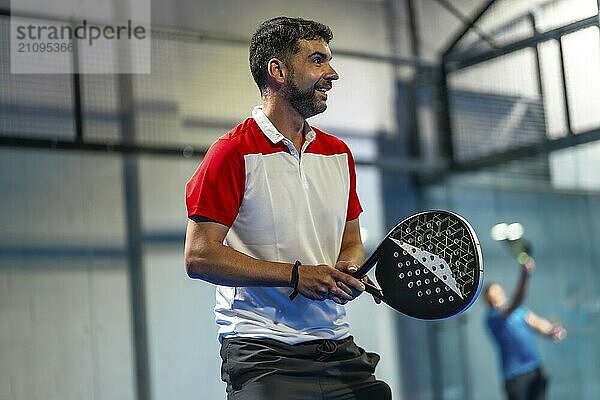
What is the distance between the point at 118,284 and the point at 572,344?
6.72ft

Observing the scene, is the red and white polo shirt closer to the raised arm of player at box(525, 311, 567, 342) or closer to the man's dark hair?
the man's dark hair

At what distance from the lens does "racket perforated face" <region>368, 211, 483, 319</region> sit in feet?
6.10

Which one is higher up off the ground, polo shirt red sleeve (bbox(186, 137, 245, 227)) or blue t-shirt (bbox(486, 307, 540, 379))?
polo shirt red sleeve (bbox(186, 137, 245, 227))

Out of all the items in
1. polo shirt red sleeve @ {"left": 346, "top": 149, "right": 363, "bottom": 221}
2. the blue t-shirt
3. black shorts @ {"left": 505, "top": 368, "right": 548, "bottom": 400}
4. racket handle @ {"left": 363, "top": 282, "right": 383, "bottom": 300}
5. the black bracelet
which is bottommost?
black shorts @ {"left": 505, "top": 368, "right": 548, "bottom": 400}

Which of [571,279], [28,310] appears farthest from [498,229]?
[28,310]

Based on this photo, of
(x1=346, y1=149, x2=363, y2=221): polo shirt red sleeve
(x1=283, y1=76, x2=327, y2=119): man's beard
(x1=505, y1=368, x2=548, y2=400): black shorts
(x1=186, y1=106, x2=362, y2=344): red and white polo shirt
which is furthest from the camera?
(x1=505, y1=368, x2=548, y2=400): black shorts

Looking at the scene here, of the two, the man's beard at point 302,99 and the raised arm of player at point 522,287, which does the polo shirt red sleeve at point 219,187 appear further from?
the raised arm of player at point 522,287

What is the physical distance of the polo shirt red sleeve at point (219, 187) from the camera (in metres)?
1.86

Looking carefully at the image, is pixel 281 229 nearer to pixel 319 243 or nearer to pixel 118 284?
pixel 319 243

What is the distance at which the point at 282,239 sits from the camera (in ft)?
6.34

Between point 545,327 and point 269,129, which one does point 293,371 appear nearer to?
point 269,129

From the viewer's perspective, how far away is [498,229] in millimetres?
4648

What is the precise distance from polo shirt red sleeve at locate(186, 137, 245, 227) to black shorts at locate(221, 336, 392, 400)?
24cm

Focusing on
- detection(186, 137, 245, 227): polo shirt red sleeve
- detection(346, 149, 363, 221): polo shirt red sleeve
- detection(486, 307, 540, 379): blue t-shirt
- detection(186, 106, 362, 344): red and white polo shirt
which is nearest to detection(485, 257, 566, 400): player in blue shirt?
detection(486, 307, 540, 379): blue t-shirt
